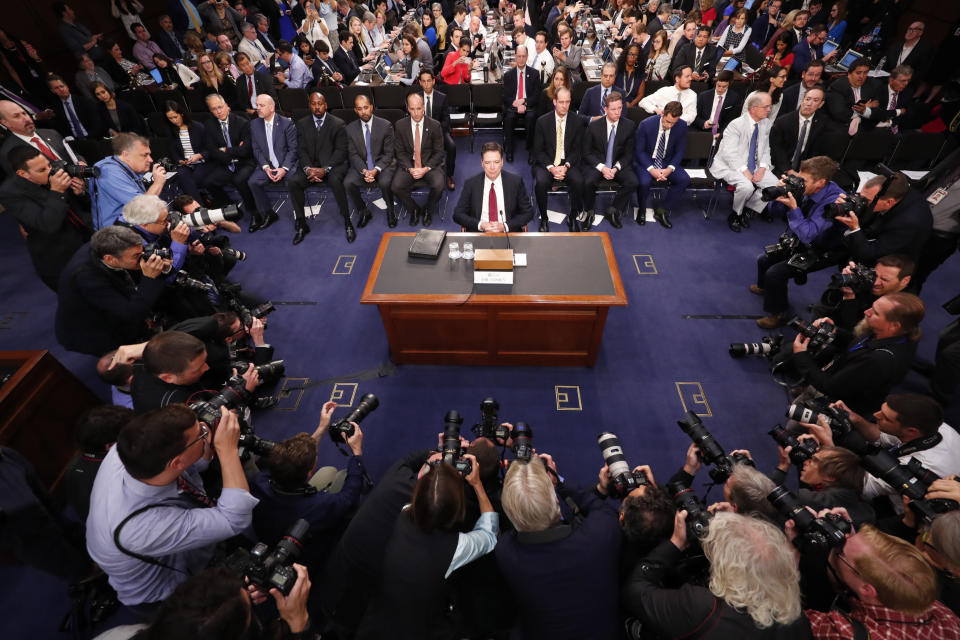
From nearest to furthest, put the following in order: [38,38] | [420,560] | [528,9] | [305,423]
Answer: [420,560] → [305,423] → [38,38] → [528,9]

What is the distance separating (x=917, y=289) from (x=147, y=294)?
672 centimetres

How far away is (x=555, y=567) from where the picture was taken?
1878 mm

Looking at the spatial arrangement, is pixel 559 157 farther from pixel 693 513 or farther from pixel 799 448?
pixel 693 513

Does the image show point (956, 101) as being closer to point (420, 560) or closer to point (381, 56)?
point (420, 560)

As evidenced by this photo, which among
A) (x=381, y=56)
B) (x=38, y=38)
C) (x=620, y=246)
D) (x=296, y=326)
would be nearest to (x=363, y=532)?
(x=296, y=326)

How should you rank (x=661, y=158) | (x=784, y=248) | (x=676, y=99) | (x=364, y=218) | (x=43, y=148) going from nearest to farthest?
(x=784, y=248), (x=43, y=148), (x=661, y=158), (x=364, y=218), (x=676, y=99)

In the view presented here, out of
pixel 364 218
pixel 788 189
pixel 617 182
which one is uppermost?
pixel 788 189

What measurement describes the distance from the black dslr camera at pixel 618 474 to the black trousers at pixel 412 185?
13.4 feet

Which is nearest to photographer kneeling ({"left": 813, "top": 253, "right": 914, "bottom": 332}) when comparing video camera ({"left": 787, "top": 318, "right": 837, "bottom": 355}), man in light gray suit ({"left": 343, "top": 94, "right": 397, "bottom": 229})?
video camera ({"left": 787, "top": 318, "right": 837, "bottom": 355})

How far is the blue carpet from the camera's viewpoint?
339 cm

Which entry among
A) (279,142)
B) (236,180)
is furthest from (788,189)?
(236,180)

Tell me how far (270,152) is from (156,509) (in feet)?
16.6

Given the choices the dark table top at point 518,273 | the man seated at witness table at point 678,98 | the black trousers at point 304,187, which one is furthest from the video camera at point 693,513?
the man seated at witness table at point 678,98

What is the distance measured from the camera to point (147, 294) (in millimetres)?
3115
